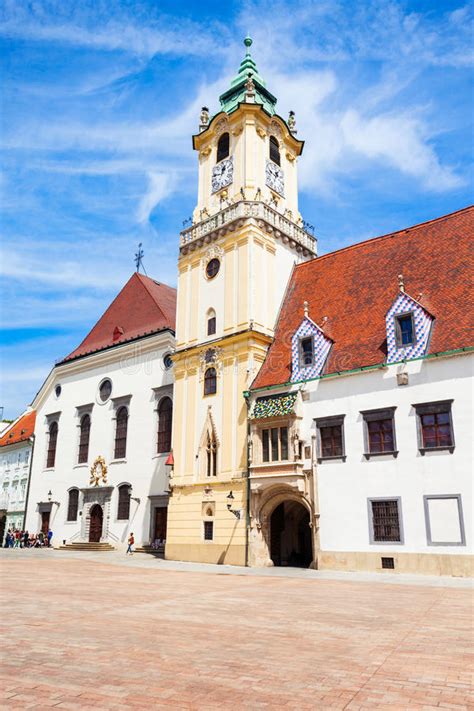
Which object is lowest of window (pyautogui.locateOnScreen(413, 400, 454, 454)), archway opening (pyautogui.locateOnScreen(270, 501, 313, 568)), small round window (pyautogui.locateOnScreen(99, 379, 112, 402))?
archway opening (pyautogui.locateOnScreen(270, 501, 313, 568))

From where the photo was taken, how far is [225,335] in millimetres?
29203

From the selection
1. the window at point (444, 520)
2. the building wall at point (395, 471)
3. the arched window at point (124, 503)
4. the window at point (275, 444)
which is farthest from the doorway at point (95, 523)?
the window at point (444, 520)

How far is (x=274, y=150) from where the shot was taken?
35.2 m

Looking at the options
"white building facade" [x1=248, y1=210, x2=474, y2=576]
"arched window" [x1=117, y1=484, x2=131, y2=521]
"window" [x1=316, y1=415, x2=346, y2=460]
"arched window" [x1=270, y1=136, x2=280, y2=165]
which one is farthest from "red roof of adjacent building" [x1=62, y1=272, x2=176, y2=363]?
"window" [x1=316, y1=415, x2=346, y2=460]

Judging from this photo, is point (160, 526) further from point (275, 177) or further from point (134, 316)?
point (275, 177)

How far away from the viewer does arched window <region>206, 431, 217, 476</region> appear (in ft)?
90.9

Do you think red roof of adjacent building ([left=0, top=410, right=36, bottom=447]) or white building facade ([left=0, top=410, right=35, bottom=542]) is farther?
red roof of adjacent building ([left=0, top=410, right=36, bottom=447])

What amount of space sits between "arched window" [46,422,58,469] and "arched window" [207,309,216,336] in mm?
18043

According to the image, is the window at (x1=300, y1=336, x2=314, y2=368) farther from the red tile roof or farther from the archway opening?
the archway opening

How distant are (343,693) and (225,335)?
23955 mm

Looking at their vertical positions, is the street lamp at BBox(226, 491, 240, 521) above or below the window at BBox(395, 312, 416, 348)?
below

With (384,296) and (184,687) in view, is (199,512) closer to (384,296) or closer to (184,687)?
(384,296)

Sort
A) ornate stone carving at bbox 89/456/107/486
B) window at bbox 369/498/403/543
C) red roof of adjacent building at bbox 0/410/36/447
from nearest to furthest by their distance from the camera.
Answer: window at bbox 369/498/403/543
ornate stone carving at bbox 89/456/107/486
red roof of adjacent building at bbox 0/410/36/447

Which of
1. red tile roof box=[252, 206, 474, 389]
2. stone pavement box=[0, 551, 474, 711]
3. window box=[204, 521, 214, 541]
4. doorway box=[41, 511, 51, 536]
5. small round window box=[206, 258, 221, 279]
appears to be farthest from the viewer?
doorway box=[41, 511, 51, 536]
